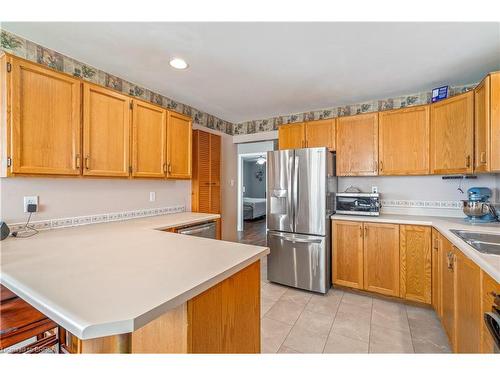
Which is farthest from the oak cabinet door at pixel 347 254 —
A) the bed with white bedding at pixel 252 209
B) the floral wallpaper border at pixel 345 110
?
the bed with white bedding at pixel 252 209

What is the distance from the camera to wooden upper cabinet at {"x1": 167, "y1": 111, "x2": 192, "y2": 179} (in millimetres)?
2635

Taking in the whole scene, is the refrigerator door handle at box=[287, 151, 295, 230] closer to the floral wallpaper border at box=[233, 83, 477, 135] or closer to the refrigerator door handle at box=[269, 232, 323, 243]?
the refrigerator door handle at box=[269, 232, 323, 243]

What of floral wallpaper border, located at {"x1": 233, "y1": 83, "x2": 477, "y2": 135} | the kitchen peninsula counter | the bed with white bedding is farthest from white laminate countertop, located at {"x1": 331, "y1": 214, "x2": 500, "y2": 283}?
the bed with white bedding

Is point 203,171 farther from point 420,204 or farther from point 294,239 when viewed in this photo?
point 420,204

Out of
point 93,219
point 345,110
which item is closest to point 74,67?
point 93,219

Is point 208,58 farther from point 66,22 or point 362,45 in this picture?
point 362,45

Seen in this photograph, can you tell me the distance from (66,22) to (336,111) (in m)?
3.01

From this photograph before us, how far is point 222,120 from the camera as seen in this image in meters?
4.01

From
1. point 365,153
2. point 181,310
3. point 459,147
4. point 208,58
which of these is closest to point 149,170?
point 208,58

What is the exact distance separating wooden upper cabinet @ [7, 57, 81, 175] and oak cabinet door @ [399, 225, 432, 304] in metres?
3.14

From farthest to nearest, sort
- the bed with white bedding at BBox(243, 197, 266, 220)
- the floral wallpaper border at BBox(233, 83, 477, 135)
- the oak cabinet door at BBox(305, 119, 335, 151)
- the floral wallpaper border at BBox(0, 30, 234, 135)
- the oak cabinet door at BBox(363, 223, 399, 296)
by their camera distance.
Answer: the bed with white bedding at BBox(243, 197, 266, 220), the oak cabinet door at BBox(305, 119, 335, 151), the floral wallpaper border at BBox(233, 83, 477, 135), the oak cabinet door at BBox(363, 223, 399, 296), the floral wallpaper border at BBox(0, 30, 234, 135)

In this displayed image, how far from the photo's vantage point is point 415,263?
2.38 metres

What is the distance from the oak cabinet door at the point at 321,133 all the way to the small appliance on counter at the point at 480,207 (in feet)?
4.76
